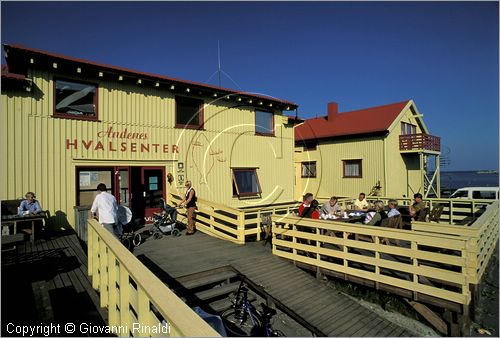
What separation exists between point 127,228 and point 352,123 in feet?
65.4

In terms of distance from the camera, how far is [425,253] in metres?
5.99

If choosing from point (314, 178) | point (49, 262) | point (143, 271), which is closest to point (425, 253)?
point (143, 271)

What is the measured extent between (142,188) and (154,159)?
131 centimetres

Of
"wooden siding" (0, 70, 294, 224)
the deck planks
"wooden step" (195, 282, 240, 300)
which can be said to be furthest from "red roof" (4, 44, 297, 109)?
"wooden step" (195, 282, 240, 300)

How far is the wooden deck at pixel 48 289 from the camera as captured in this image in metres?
3.93

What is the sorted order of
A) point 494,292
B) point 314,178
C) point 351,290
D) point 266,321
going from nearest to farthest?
1. point 266,321
2. point 351,290
3. point 494,292
4. point 314,178

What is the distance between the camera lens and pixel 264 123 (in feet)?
52.6

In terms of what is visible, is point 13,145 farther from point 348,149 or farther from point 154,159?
point 348,149

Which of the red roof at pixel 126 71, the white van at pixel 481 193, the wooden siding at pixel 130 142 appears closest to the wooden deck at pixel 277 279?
the wooden siding at pixel 130 142

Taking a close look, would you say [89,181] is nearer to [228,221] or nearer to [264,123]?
[228,221]

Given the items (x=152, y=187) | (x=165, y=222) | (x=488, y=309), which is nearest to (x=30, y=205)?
(x=165, y=222)

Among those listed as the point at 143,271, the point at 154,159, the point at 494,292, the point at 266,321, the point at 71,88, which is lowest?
the point at 494,292

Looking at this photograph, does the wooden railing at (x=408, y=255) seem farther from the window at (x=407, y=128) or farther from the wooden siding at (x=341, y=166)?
the window at (x=407, y=128)

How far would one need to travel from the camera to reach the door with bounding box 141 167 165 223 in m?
11.7
